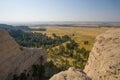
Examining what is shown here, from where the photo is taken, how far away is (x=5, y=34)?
43.5 metres

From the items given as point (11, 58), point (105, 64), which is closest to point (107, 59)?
point (105, 64)

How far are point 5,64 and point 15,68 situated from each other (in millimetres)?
3947

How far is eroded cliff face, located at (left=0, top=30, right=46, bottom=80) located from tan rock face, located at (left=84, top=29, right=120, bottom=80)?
26.9m

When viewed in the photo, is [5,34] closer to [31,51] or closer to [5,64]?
[5,64]

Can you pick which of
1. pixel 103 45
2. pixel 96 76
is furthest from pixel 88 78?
pixel 103 45

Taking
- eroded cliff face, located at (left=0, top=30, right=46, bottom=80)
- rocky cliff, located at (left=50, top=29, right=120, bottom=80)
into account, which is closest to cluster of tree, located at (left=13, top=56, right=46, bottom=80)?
eroded cliff face, located at (left=0, top=30, right=46, bottom=80)

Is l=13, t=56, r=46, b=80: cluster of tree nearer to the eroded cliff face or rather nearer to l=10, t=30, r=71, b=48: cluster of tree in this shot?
the eroded cliff face

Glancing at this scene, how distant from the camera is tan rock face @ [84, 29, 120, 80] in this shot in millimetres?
13867

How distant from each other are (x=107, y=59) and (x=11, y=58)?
32.2 metres

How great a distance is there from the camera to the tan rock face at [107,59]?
13.9 meters

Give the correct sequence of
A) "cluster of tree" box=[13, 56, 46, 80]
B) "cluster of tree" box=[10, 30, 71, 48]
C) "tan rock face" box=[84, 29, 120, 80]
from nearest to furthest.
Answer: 1. "tan rock face" box=[84, 29, 120, 80]
2. "cluster of tree" box=[13, 56, 46, 80]
3. "cluster of tree" box=[10, 30, 71, 48]

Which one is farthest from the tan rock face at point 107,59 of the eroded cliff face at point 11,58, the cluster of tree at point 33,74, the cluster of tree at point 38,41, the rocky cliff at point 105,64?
the cluster of tree at point 38,41

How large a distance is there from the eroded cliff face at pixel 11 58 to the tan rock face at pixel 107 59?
1060 inches

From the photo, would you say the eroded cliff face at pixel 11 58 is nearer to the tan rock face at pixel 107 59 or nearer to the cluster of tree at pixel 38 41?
the tan rock face at pixel 107 59
